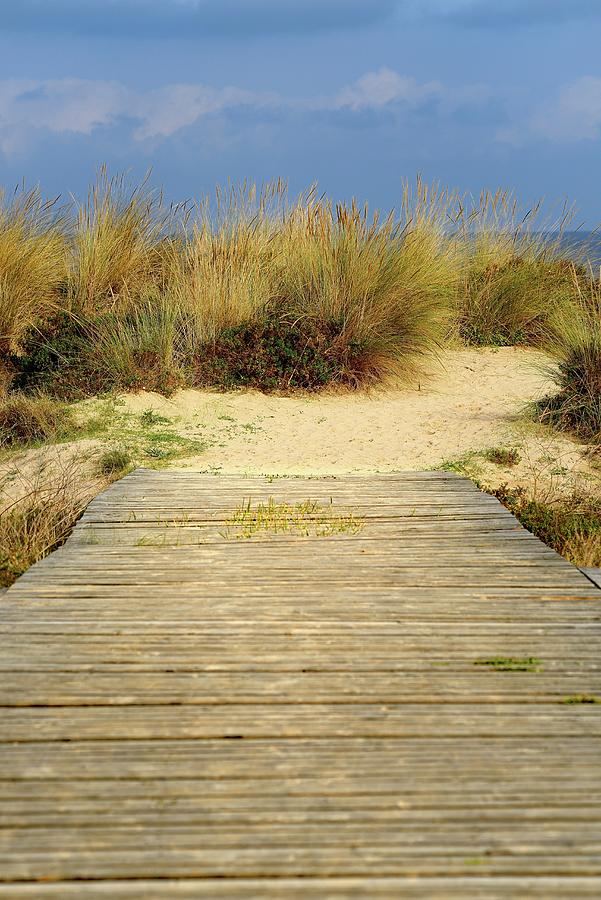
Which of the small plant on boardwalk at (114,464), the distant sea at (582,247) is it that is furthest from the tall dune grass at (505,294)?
the small plant on boardwalk at (114,464)

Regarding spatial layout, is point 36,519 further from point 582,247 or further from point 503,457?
point 582,247

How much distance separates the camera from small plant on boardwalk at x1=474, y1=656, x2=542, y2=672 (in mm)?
2678

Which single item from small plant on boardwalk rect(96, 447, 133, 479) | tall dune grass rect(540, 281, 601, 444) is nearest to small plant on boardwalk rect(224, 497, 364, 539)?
small plant on boardwalk rect(96, 447, 133, 479)

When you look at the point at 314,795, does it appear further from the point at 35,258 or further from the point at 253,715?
the point at 35,258

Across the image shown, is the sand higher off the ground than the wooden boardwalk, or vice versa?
the wooden boardwalk

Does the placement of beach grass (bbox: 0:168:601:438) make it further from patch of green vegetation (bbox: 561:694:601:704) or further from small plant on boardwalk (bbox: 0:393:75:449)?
patch of green vegetation (bbox: 561:694:601:704)

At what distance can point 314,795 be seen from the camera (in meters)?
2.05

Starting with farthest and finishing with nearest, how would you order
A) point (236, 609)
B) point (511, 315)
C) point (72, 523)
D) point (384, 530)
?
point (511, 315), point (72, 523), point (384, 530), point (236, 609)

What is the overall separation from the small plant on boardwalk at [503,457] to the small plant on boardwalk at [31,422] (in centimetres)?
297

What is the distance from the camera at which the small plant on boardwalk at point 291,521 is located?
404 cm

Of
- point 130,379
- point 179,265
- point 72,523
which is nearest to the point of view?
point 72,523

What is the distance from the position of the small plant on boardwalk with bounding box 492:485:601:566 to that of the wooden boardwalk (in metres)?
0.55

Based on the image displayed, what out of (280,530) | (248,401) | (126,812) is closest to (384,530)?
(280,530)

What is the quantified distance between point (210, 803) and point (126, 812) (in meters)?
0.19
